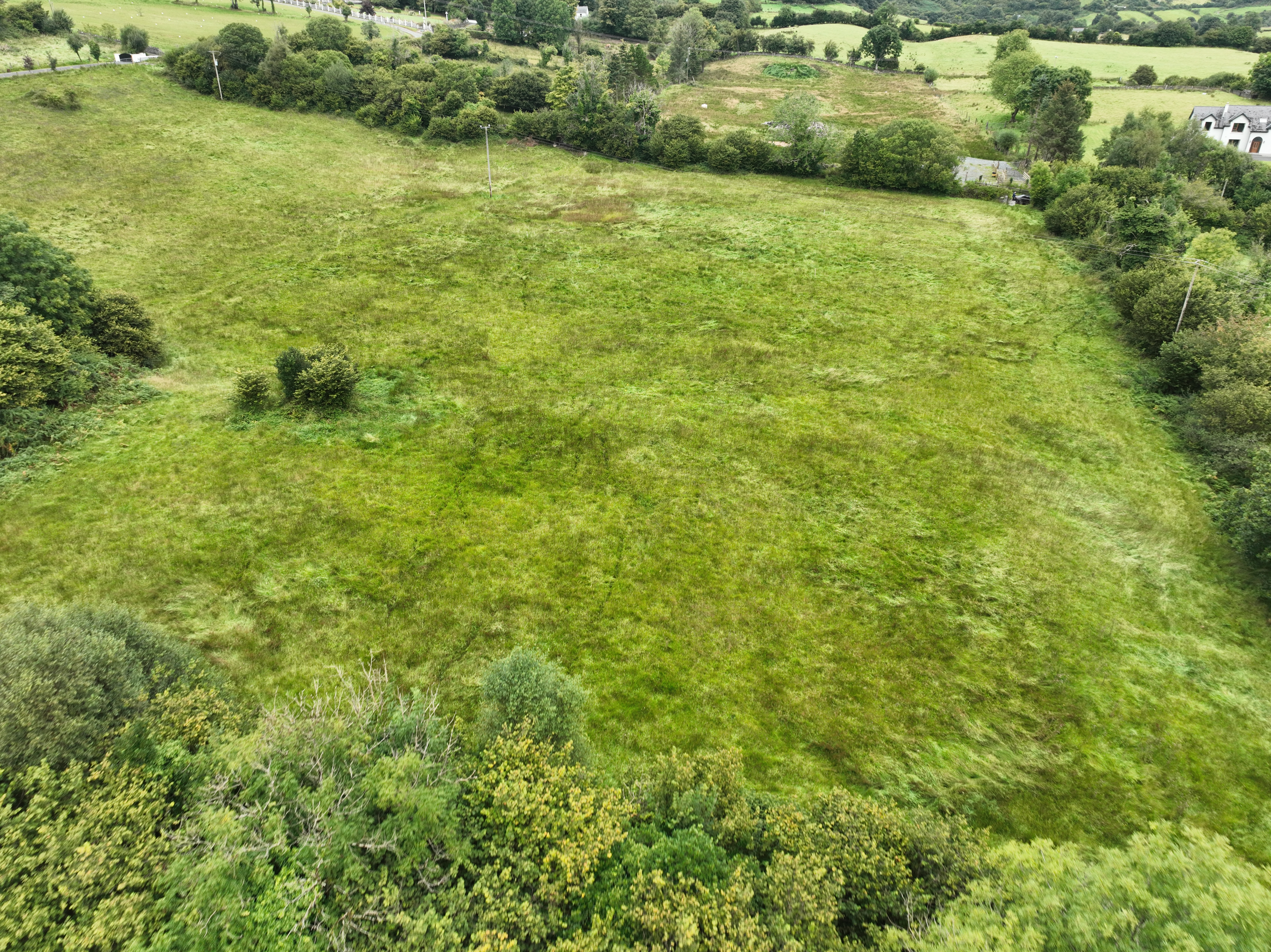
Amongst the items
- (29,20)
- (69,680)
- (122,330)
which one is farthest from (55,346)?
(29,20)

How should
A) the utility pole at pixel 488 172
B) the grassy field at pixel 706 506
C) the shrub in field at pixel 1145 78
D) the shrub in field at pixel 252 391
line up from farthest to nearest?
the shrub in field at pixel 1145 78, the utility pole at pixel 488 172, the shrub in field at pixel 252 391, the grassy field at pixel 706 506

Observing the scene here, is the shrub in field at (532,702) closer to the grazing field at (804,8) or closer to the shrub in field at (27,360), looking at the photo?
the shrub in field at (27,360)

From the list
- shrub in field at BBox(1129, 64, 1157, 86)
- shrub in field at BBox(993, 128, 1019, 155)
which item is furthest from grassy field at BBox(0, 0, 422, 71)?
shrub in field at BBox(1129, 64, 1157, 86)

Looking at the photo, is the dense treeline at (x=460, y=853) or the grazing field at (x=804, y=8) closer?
the dense treeline at (x=460, y=853)

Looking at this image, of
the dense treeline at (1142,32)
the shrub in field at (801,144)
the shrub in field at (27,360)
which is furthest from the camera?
the dense treeline at (1142,32)

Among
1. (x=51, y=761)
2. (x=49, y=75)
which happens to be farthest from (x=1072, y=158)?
(x=49, y=75)

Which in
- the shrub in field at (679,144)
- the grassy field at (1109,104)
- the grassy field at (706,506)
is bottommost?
the grassy field at (706,506)

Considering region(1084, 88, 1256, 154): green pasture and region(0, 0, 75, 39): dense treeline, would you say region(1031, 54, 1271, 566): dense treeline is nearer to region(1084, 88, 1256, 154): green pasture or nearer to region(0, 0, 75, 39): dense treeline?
region(1084, 88, 1256, 154): green pasture

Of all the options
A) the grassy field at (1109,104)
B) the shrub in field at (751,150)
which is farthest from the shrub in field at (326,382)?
the grassy field at (1109,104)
